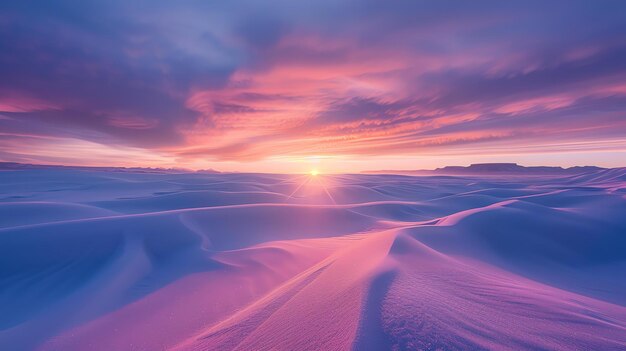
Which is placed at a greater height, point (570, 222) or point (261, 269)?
point (570, 222)

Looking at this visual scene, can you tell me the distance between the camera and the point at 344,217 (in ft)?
25.2

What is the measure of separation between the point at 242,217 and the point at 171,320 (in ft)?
13.0

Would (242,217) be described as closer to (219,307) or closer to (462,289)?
(219,307)

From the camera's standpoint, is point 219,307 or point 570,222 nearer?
point 219,307

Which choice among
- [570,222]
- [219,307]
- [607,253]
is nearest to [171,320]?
[219,307]

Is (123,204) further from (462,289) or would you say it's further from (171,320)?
(462,289)

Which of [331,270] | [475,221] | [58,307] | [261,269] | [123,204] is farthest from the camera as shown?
[123,204]

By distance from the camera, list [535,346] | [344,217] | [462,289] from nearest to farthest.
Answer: [535,346]
[462,289]
[344,217]

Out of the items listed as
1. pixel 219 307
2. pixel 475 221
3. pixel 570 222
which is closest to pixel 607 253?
pixel 570 222

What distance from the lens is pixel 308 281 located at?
2.79 metres

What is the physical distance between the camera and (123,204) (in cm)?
Result: 953

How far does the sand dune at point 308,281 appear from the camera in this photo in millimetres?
1641

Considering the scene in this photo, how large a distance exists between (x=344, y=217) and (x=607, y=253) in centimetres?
508

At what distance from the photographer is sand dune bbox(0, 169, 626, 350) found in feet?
5.38
